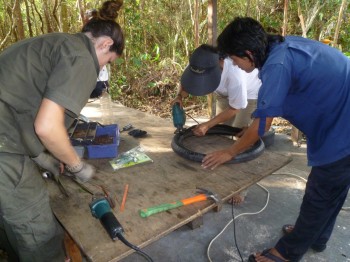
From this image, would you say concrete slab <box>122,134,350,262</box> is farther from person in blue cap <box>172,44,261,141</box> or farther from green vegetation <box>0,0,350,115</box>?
green vegetation <box>0,0,350,115</box>

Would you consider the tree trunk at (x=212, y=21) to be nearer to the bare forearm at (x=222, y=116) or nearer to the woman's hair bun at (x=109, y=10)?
the bare forearm at (x=222, y=116)

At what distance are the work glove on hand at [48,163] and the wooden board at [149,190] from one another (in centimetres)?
Answer: 8

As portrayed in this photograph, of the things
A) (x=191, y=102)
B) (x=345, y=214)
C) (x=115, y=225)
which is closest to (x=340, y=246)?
(x=345, y=214)

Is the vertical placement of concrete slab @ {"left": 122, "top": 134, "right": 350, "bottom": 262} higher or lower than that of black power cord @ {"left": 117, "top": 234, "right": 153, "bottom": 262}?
lower

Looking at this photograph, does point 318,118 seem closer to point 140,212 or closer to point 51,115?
point 140,212

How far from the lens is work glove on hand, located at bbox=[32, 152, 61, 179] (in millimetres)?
1405

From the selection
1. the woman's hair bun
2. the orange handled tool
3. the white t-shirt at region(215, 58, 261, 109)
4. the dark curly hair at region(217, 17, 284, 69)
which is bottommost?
the orange handled tool

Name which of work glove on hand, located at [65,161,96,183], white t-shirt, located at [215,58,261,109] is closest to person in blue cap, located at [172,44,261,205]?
white t-shirt, located at [215,58,261,109]

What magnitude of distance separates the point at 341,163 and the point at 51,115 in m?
1.48

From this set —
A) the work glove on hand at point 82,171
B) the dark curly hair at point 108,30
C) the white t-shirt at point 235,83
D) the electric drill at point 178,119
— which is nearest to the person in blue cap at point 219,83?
the white t-shirt at point 235,83

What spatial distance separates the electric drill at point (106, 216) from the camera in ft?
3.63

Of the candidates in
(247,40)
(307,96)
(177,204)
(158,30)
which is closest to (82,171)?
(177,204)

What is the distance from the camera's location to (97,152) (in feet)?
5.82

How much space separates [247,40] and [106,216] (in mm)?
1054
